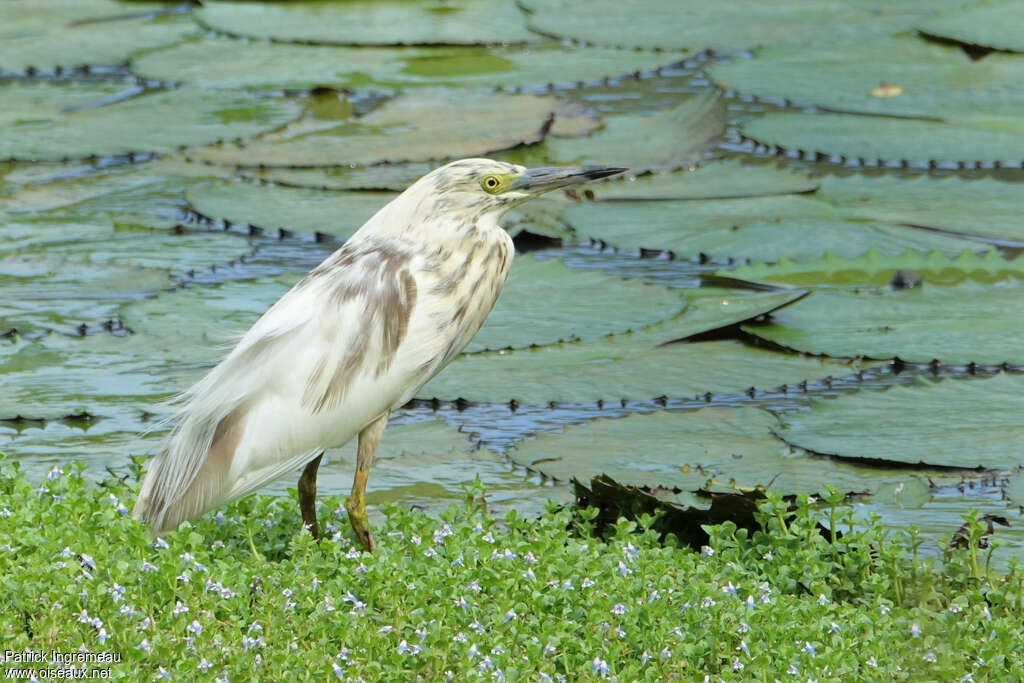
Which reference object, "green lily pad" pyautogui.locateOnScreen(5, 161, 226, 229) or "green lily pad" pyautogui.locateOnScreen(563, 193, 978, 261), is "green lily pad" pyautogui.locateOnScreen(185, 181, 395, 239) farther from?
"green lily pad" pyautogui.locateOnScreen(563, 193, 978, 261)

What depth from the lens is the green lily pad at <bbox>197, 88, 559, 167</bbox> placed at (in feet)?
24.3

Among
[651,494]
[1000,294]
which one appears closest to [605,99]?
[1000,294]

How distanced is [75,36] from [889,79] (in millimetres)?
4967

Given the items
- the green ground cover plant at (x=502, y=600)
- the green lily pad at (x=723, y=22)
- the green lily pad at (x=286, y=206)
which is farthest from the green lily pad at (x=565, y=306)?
the green lily pad at (x=723, y=22)

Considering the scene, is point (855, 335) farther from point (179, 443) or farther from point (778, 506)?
point (179, 443)

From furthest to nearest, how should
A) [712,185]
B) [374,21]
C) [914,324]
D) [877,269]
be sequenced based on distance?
[374,21], [712,185], [877,269], [914,324]

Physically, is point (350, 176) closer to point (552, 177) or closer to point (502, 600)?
point (552, 177)

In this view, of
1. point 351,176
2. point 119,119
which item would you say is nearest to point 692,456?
point 351,176

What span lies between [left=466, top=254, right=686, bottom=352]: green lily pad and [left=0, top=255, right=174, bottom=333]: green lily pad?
137 cm

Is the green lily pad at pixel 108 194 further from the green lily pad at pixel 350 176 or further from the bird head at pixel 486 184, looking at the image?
the bird head at pixel 486 184

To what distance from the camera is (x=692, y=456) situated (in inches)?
180

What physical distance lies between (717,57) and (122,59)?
3.50m

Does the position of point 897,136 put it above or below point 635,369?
above

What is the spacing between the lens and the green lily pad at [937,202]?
6.33 m
